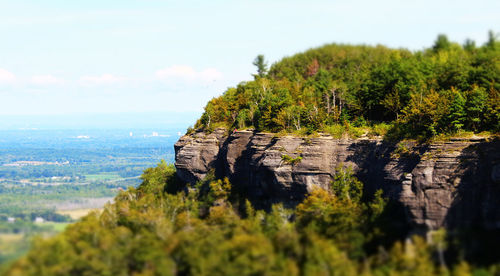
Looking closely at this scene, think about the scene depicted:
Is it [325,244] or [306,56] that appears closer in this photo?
[325,244]

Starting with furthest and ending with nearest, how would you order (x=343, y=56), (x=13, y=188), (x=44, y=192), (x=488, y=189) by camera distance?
(x=13, y=188) < (x=44, y=192) < (x=343, y=56) < (x=488, y=189)

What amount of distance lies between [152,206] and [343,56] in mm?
49035

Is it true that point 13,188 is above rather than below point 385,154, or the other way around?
below

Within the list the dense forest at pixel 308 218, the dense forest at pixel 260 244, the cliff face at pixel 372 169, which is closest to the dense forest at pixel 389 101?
the dense forest at pixel 308 218

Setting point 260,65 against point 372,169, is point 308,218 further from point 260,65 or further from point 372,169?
point 260,65

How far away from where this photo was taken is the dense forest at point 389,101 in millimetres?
48688

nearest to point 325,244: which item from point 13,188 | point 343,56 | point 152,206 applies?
point 152,206

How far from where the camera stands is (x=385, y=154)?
5016 cm

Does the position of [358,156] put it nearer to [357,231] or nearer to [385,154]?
[385,154]

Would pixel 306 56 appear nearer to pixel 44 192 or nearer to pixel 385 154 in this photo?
pixel 385 154

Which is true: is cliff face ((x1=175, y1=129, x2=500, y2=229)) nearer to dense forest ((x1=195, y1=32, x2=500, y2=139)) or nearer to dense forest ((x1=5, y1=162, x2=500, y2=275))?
dense forest ((x1=5, y1=162, x2=500, y2=275))

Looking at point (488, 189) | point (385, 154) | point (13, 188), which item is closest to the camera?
point (488, 189)

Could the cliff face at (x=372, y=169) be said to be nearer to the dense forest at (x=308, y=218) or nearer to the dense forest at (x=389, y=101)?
the dense forest at (x=308, y=218)

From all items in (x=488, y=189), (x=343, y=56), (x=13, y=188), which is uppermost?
(x=343, y=56)
